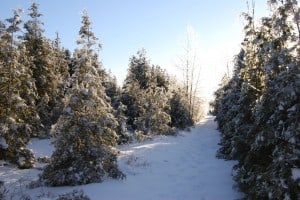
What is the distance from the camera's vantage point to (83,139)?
13.9 metres

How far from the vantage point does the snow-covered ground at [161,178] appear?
38.4 feet

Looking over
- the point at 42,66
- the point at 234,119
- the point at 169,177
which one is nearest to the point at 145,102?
the point at 42,66

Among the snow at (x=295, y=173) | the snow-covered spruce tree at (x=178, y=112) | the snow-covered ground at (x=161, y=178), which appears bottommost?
the snow-covered ground at (x=161, y=178)

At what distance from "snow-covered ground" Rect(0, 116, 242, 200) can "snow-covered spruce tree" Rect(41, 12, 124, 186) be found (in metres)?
0.52

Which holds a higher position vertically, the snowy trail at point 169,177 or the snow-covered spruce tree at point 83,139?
the snow-covered spruce tree at point 83,139

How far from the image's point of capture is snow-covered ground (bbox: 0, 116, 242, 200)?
11.7m

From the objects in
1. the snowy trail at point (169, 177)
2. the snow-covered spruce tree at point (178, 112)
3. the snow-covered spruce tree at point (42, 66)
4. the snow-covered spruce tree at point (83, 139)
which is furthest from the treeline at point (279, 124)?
the snow-covered spruce tree at point (178, 112)

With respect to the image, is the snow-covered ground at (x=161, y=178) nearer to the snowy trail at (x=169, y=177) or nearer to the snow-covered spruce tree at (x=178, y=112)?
the snowy trail at (x=169, y=177)

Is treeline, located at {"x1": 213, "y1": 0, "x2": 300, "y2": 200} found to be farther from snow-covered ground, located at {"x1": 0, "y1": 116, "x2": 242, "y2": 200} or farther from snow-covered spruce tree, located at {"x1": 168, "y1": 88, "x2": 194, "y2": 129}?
snow-covered spruce tree, located at {"x1": 168, "y1": 88, "x2": 194, "y2": 129}

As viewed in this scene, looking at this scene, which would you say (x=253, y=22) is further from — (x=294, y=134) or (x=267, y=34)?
(x=294, y=134)

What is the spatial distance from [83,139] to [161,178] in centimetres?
360

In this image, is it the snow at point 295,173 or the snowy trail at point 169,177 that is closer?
the snow at point 295,173

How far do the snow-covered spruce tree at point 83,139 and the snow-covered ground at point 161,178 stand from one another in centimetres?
52

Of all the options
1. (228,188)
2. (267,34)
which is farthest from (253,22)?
(228,188)
